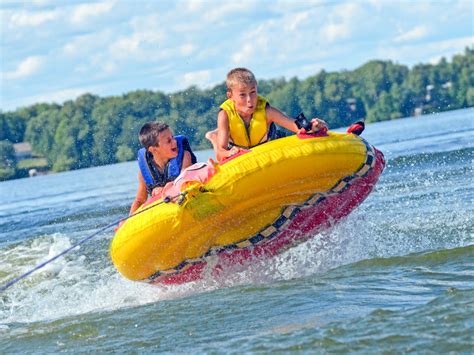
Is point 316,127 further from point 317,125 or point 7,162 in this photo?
point 7,162

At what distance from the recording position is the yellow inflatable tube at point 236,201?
6961 mm

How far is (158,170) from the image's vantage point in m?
7.68

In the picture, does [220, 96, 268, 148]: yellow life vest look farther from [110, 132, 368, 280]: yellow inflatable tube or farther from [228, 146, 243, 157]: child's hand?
[110, 132, 368, 280]: yellow inflatable tube

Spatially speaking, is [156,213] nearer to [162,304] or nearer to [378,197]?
[162,304]

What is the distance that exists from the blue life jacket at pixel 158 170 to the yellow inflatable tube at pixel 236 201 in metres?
0.47

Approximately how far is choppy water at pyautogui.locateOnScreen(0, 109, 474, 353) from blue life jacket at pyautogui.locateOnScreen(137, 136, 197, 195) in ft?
2.75

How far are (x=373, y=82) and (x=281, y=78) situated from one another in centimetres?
1096

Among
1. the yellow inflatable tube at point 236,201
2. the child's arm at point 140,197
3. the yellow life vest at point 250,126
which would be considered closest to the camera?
the yellow inflatable tube at point 236,201

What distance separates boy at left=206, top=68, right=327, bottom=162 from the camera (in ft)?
23.9

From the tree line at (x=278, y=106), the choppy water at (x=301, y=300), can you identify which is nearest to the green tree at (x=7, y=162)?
the tree line at (x=278, y=106)

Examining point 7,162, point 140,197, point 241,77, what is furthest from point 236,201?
point 7,162

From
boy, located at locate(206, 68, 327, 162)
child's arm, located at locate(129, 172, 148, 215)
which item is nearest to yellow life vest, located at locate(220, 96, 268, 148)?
boy, located at locate(206, 68, 327, 162)

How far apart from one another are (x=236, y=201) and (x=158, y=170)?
0.93 meters

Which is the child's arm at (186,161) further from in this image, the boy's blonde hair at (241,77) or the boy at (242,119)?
the boy's blonde hair at (241,77)
